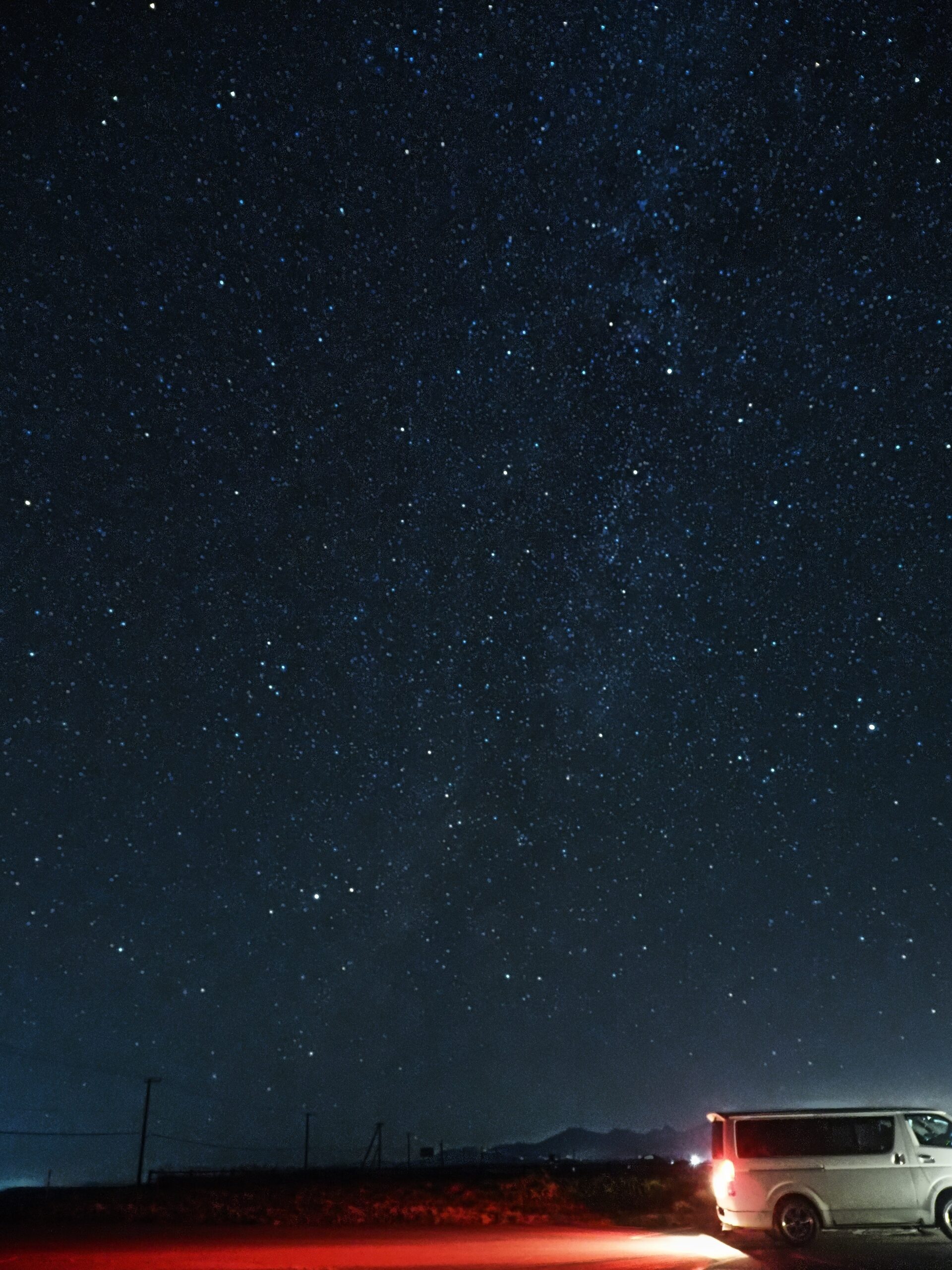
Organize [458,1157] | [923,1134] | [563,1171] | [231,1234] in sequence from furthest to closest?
[458,1157], [563,1171], [231,1234], [923,1134]

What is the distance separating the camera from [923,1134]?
15164mm

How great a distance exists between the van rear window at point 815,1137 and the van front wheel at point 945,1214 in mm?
882

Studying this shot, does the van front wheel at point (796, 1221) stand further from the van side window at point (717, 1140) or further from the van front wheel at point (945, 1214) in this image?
the van side window at point (717, 1140)

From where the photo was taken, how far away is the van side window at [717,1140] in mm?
15438

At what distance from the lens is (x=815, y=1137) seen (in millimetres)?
15102

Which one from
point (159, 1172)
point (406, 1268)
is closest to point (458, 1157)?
point (159, 1172)

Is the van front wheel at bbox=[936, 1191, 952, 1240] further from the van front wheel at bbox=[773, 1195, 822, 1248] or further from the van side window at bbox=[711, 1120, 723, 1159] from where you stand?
the van side window at bbox=[711, 1120, 723, 1159]

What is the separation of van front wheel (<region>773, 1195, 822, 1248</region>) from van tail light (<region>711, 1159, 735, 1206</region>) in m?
0.67

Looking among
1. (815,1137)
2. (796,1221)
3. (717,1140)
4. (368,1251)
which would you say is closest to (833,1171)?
(815,1137)

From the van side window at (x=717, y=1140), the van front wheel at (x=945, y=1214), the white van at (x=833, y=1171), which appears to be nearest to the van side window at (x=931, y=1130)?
the white van at (x=833, y=1171)

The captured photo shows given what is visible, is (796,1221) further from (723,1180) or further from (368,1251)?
(368,1251)

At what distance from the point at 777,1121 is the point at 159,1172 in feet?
193

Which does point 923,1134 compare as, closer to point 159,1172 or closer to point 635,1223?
point 635,1223

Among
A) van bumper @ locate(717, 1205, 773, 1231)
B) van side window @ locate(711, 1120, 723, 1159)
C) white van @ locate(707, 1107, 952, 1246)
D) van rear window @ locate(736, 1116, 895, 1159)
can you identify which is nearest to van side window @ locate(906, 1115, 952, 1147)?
white van @ locate(707, 1107, 952, 1246)
